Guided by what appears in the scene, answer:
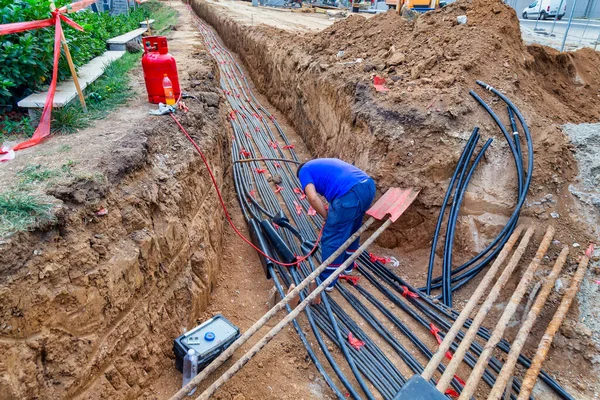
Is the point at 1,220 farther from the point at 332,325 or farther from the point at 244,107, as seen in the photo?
the point at 244,107

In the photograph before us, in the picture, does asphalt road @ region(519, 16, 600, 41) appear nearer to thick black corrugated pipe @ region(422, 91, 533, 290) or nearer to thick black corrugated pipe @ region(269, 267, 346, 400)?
thick black corrugated pipe @ region(422, 91, 533, 290)

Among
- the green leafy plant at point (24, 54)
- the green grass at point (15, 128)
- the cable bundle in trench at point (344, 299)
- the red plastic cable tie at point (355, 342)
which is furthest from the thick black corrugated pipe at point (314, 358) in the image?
the green leafy plant at point (24, 54)

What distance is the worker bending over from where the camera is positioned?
3.88 m

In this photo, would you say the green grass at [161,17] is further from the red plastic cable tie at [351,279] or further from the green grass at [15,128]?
the red plastic cable tie at [351,279]

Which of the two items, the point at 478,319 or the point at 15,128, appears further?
the point at 15,128

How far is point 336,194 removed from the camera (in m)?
3.91

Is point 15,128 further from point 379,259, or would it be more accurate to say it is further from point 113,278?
point 379,259

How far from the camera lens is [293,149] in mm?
7418

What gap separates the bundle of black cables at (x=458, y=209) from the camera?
13.4 feet

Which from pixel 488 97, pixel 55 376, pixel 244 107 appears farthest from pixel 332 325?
pixel 244 107

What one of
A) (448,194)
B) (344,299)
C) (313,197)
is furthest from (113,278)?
(448,194)

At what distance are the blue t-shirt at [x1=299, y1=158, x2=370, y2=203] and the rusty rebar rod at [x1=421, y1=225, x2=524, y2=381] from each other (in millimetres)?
1525

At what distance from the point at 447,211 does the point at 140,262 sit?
3.45 metres

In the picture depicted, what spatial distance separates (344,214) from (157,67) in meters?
2.86
